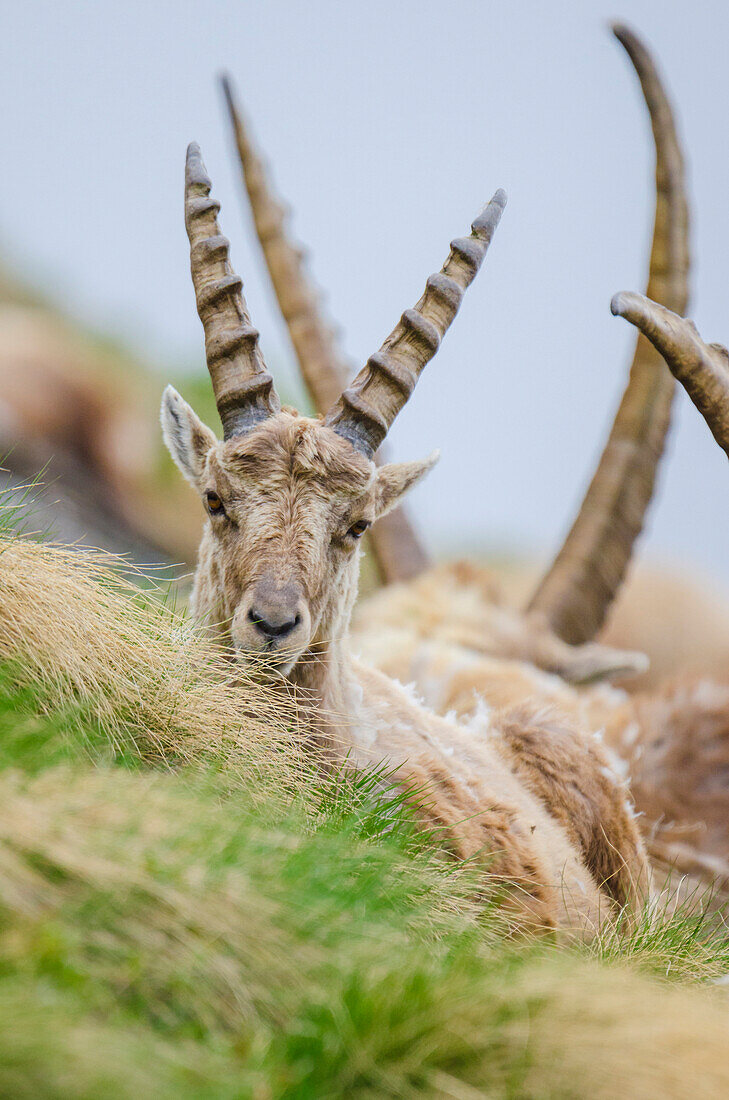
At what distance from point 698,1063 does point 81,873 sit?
1.59m

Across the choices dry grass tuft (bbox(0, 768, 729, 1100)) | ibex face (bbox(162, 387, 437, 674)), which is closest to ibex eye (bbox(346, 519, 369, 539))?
ibex face (bbox(162, 387, 437, 674))

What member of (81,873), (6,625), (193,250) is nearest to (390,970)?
(81,873)

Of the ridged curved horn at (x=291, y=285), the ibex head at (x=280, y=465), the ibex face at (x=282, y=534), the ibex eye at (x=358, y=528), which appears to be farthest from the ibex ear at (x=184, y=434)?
the ridged curved horn at (x=291, y=285)

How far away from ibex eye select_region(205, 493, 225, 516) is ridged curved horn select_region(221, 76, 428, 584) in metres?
5.72

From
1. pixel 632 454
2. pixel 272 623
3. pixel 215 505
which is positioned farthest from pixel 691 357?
pixel 632 454

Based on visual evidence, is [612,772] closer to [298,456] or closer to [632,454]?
[298,456]

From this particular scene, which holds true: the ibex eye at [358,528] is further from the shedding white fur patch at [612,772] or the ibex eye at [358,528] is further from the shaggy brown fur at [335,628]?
the shedding white fur patch at [612,772]

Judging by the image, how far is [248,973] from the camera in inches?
99.7

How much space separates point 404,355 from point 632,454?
513 cm

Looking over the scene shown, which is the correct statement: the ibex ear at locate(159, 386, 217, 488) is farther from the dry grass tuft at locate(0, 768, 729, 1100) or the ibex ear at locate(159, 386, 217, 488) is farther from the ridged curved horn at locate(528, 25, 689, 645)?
the ridged curved horn at locate(528, 25, 689, 645)

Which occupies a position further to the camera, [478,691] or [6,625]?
[478,691]

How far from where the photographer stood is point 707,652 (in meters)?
15.5

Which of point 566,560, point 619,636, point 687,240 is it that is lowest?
point 619,636

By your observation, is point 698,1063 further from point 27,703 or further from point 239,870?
point 27,703
